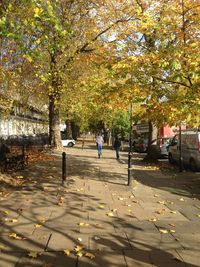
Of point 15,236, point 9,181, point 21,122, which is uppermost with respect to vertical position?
point 21,122

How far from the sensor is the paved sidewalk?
6316 millimetres

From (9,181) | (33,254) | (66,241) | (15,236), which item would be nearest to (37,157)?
(9,181)

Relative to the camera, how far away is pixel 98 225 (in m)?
8.34

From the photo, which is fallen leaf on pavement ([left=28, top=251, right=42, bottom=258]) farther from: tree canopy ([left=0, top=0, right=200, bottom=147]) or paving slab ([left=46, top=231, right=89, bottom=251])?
tree canopy ([left=0, top=0, right=200, bottom=147])

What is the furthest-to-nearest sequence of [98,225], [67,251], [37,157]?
[37,157]
[98,225]
[67,251]

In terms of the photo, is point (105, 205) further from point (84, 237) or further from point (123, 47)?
point (123, 47)

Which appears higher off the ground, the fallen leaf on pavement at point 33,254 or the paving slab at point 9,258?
the fallen leaf on pavement at point 33,254

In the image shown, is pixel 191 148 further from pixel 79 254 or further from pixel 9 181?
pixel 79 254

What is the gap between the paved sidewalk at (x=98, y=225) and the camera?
6.32 metres

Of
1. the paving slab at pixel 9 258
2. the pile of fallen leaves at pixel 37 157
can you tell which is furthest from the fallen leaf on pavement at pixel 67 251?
the pile of fallen leaves at pixel 37 157

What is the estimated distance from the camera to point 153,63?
1216 centimetres

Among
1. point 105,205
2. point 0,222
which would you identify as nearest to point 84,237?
point 0,222

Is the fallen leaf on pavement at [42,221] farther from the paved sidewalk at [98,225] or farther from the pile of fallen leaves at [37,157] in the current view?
the pile of fallen leaves at [37,157]

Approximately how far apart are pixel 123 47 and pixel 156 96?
71.4 inches
